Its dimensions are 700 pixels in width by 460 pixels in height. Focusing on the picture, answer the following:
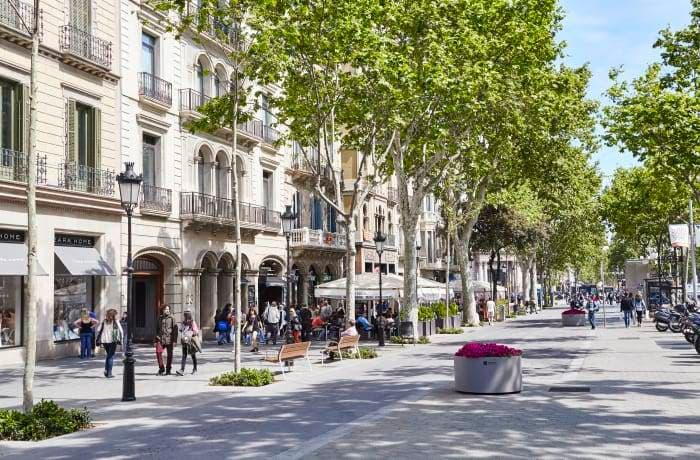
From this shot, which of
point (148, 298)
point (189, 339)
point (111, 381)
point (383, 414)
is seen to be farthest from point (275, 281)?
point (383, 414)

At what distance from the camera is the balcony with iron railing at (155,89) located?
92.7 feet

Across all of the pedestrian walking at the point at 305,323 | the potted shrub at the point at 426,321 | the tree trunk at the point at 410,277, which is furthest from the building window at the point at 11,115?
the potted shrub at the point at 426,321

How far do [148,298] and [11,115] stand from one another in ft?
32.9

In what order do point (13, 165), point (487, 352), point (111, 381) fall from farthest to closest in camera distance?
point (13, 165), point (111, 381), point (487, 352)

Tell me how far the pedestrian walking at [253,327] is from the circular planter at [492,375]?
521 inches

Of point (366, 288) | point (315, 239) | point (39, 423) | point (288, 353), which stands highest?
point (315, 239)

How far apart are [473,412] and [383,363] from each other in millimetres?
9756

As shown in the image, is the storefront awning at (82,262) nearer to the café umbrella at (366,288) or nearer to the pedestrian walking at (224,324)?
Answer: the pedestrian walking at (224,324)

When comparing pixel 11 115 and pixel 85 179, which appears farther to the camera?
pixel 85 179

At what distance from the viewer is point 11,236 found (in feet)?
74.6

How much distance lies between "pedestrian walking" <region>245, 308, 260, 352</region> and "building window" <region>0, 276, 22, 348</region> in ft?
24.9

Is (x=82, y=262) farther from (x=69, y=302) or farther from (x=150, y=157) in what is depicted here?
(x=150, y=157)

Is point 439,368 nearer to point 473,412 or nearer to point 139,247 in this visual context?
point 473,412

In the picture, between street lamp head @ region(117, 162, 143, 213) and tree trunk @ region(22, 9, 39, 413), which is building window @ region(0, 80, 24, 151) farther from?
tree trunk @ region(22, 9, 39, 413)
